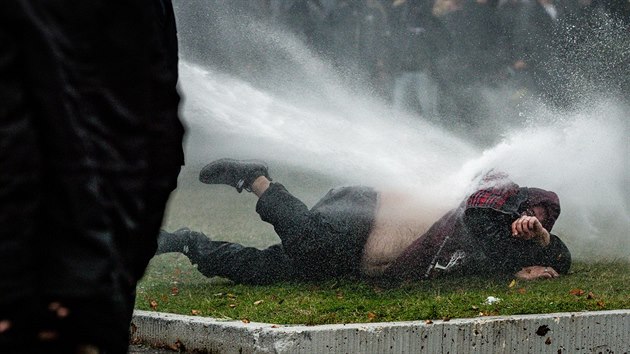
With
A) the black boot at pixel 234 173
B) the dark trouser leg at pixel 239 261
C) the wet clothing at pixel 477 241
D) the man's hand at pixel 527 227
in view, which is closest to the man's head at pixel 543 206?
the wet clothing at pixel 477 241

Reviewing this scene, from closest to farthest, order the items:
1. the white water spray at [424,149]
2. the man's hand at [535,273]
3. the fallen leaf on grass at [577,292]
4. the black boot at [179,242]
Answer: the fallen leaf on grass at [577,292], the man's hand at [535,273], the black boot at [179,242], the white water spray at [424,149]

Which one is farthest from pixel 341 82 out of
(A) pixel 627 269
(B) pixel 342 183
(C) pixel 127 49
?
(C) pixel 127 49

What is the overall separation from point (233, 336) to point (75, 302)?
3.28 meters

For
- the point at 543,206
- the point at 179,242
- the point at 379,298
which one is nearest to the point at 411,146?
the point at 543,206

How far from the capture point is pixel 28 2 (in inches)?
55.1

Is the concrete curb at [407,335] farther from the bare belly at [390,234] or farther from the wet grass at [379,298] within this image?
the bare belly at [390,234]

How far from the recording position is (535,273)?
5996mm

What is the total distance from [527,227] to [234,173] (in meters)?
1.62

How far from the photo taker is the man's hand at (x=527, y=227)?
566 centimetres

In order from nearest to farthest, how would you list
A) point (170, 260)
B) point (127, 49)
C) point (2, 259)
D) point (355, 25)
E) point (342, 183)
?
point (2, 259) → point (127, 49) → point (342, 183) → point (170, 260) → point (355, 25)

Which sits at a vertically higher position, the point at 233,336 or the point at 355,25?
the point at 355,25

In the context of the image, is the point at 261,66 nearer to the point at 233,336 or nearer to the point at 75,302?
the point at 233,336

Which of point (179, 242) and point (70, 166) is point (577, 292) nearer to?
point (179, 242)

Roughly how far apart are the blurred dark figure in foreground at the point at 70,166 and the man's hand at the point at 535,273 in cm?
458
